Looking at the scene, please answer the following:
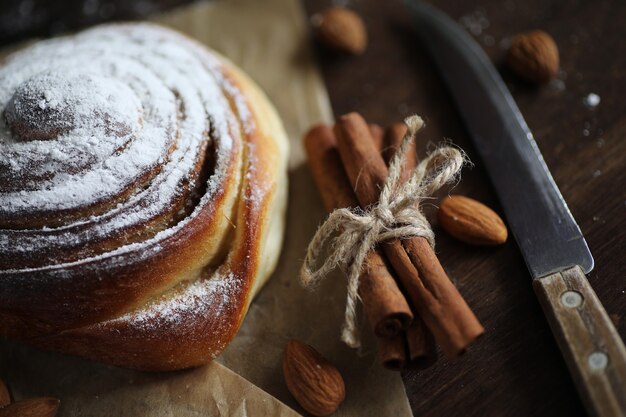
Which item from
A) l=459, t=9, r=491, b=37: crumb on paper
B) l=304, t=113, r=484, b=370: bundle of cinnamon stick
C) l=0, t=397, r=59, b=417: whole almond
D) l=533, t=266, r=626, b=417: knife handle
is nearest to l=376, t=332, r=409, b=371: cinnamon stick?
l=304, t=113, r=484, b=370: bundle of cinnamon stick

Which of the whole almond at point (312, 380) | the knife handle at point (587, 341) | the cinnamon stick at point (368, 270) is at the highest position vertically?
the cinnamon stick at point (368, 270)

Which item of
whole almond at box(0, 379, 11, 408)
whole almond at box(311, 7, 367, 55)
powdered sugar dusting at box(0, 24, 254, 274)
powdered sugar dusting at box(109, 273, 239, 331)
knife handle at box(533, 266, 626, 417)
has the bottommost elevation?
knife handle at box(533, 266, 626, 417)

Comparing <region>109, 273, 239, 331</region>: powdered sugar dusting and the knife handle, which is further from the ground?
<region>109, 273, 239, 331</region>: powdered sugar dusting

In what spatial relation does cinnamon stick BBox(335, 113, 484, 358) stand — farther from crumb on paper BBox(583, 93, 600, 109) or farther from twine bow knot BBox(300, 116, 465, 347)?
crumb on paper BBox(583, 93, 600, 109)

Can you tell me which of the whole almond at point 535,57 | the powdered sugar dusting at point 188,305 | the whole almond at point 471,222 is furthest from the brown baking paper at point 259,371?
the whole almond at point 535,57

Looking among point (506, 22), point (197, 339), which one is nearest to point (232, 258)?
point (197, 339)

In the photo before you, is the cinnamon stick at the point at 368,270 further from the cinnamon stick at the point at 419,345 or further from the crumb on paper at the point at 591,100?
the crumb on paper at the point at 591,100

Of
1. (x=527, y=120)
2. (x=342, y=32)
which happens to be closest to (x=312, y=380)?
(x=527, y=120)
